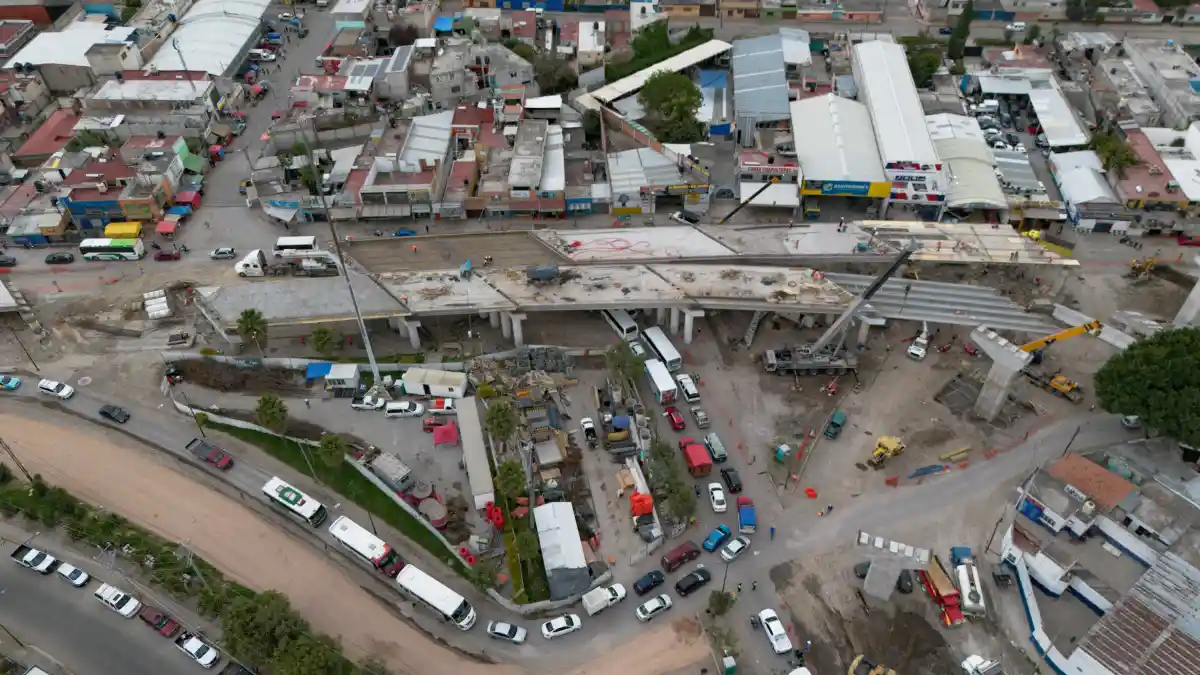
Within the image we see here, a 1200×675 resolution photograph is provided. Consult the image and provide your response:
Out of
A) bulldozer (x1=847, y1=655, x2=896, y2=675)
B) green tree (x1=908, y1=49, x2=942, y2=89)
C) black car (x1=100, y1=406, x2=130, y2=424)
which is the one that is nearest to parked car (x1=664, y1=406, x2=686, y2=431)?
bulldozer (x1=847, y1=655, x2=896, y2=675)

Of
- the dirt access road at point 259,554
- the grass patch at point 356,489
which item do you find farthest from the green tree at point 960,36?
the grass patch at point 356,489

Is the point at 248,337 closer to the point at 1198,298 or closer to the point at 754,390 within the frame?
the point at 754,390

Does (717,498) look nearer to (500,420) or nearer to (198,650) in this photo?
(500,420)

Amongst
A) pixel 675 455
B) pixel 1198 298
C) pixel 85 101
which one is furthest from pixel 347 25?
pixel 1198 298

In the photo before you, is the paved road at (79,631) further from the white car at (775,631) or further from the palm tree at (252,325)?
the white car at (775,631)

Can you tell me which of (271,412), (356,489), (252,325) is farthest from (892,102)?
(271,412)

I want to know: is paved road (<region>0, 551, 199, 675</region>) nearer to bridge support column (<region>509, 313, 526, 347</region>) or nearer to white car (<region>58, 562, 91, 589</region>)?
white car (<region>58, 562, 91, 589</region>)
